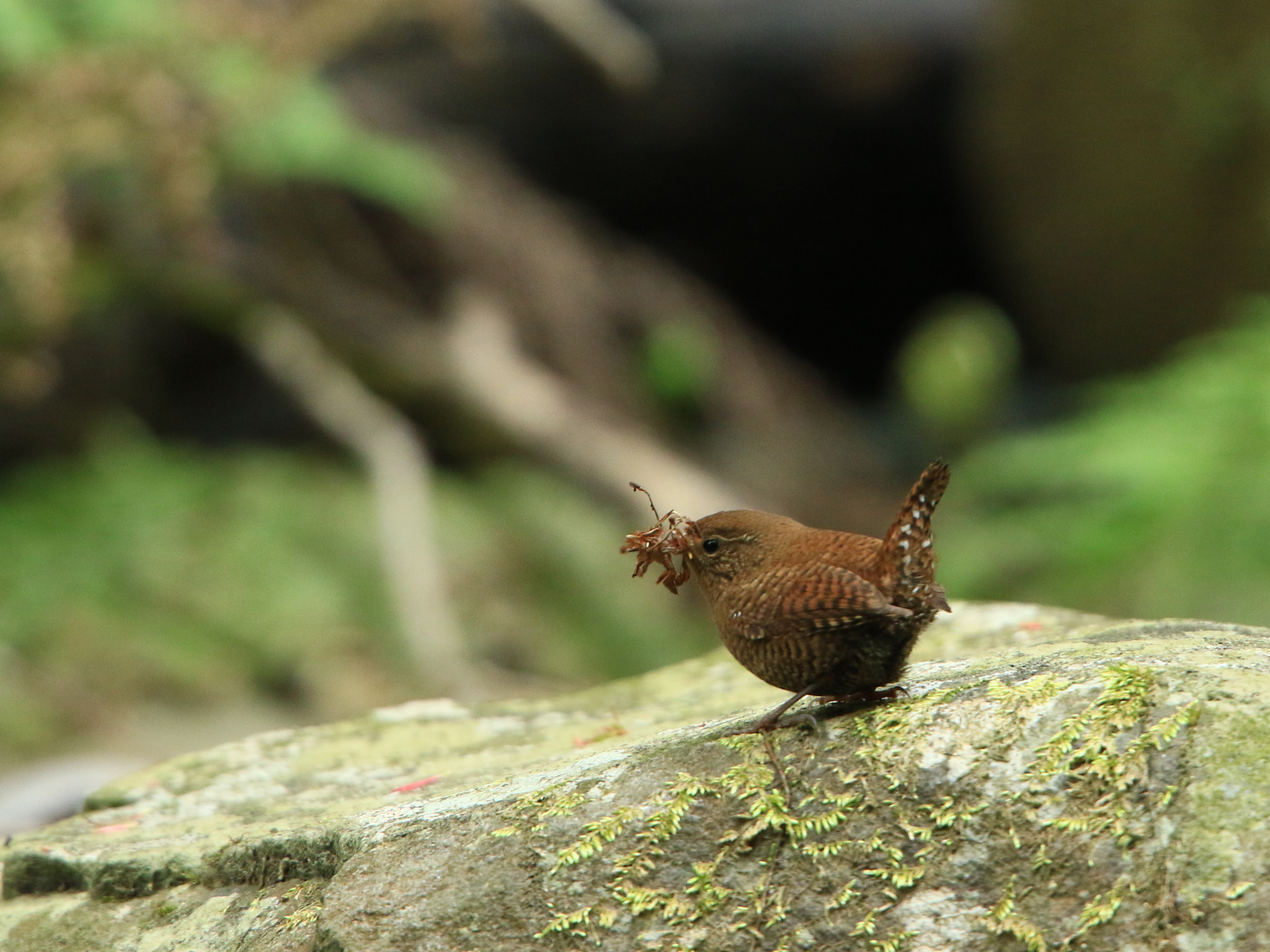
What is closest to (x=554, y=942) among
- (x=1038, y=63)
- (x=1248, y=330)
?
(x=1248, y=330)

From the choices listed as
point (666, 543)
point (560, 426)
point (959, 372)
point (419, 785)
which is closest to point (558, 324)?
point (560, 426)

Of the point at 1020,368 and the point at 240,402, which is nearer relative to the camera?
the point at 240,402

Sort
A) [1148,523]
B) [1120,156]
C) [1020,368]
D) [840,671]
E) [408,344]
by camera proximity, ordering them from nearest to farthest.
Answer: [840,671] → [1148,523] → [408,344] → [1120,156] → [1020,368]

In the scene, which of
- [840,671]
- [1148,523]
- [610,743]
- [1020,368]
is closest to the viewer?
[840,671]

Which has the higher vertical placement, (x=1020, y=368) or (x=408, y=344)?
(x=1020, y=368)

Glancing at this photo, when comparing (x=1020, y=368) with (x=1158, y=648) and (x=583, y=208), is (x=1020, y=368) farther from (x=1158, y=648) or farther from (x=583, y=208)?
(x=1158, y=648)

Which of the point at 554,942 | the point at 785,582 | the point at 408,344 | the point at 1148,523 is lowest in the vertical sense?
the point at 554,942

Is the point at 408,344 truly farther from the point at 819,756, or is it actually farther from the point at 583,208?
the point at 819,756
